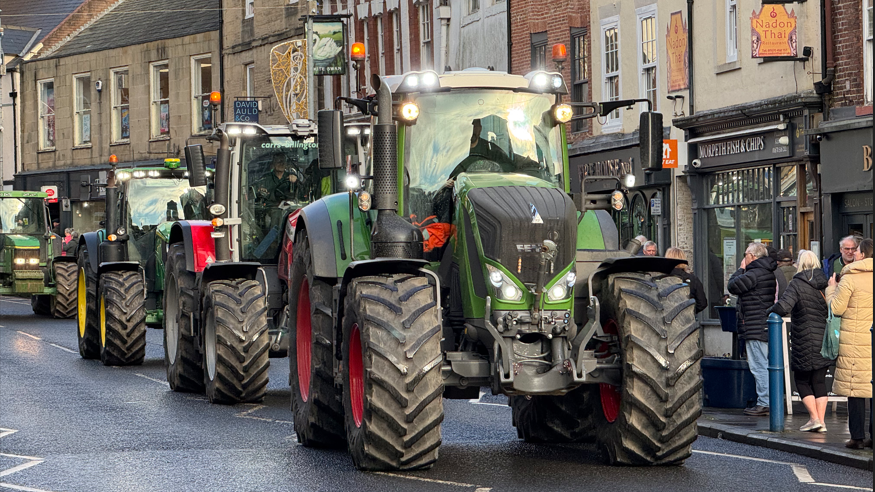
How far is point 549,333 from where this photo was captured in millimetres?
10641

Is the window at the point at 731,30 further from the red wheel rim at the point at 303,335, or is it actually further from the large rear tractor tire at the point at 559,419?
the large rear tractor tire at the point at 559,419

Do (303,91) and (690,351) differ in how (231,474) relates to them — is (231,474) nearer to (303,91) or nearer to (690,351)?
(690,351)

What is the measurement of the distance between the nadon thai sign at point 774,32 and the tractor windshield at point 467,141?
37.8 feet

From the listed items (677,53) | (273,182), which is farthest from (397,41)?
(273,182)

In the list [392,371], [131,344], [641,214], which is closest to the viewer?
[392,371]

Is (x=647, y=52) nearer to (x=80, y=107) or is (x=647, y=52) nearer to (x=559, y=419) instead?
(x=559, y=419)

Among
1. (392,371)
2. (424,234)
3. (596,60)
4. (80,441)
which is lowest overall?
(80,441)

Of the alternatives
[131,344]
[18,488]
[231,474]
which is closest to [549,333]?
[231,474]

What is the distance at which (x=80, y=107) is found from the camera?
185ft

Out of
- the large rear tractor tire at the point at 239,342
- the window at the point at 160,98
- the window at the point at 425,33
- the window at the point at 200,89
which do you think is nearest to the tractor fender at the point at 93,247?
the large rear tractor tire at the point at 239,342

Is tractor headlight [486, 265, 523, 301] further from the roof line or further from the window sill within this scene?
the roof line

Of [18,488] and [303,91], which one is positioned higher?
[303,91]

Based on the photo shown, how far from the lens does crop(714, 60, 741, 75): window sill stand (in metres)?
25.0

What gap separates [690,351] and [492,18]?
25667 millimetres
